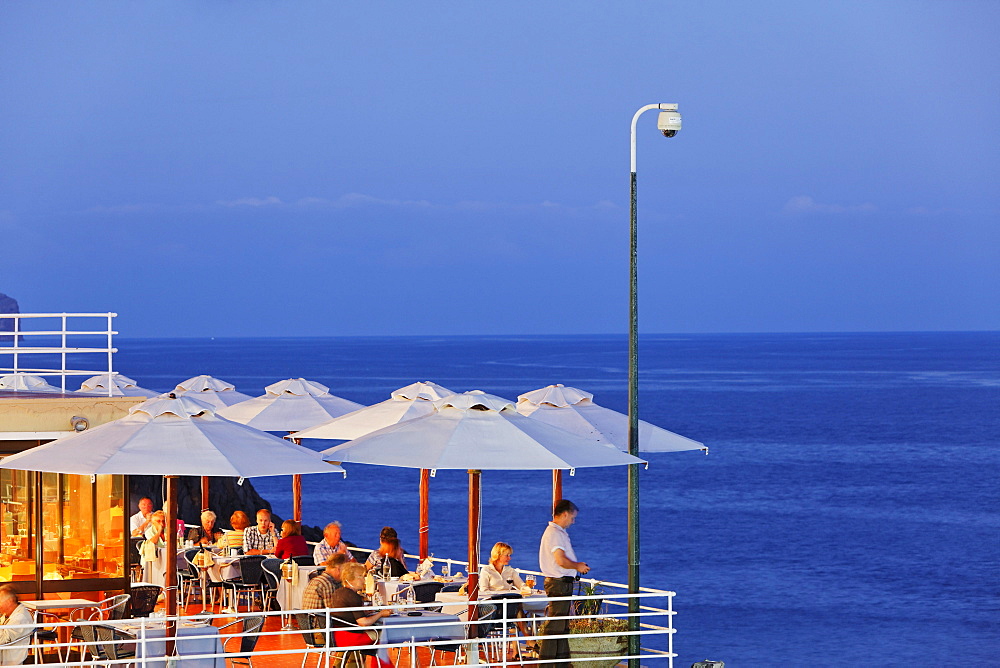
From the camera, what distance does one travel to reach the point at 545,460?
39.7 feet

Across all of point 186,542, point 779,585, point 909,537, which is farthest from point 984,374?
point 186,542

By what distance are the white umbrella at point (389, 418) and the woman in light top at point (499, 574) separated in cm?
327

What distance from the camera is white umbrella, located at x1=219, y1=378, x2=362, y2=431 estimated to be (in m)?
18.8

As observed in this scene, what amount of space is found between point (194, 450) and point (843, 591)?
54.1 metres

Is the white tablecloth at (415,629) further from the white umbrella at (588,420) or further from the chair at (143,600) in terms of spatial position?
the white umbrella at (588,420)

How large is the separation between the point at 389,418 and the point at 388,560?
2567mm

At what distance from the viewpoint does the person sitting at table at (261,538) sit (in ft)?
55.5

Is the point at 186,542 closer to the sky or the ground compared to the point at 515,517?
closer to the sky

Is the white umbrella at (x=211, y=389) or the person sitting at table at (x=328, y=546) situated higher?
the white umbrella at (x=211, y=389)

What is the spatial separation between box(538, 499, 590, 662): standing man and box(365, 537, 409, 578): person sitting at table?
109 inches

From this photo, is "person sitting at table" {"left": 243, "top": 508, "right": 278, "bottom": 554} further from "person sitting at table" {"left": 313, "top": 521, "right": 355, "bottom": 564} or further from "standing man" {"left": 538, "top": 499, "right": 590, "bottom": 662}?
"standing man" {"left": 538, "top": 499, "right": 590, "bottom": 662}

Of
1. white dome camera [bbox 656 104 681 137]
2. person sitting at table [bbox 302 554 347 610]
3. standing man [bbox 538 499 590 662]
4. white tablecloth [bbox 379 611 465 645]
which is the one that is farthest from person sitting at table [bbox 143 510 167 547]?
white dome camera [bbox 656 104 681 137]

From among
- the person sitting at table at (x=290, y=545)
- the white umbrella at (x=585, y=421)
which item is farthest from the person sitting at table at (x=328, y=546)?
the white umbrella at (x=585, y=421)

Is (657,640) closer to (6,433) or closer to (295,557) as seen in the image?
(295,557)
